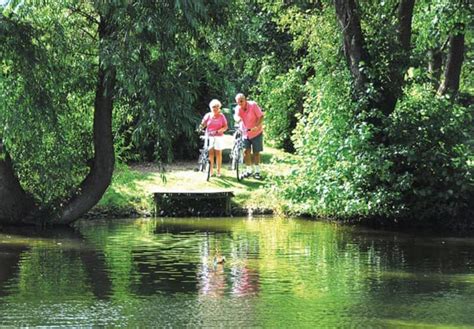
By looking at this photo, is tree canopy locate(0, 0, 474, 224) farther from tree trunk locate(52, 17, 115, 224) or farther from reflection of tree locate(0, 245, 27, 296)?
reflection of tree locate(0, 245, 27, 296)

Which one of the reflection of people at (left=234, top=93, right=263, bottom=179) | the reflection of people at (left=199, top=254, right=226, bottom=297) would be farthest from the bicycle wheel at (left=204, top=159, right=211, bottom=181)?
the reflection of people at (left=199, top=254, right=226, bottom=297)

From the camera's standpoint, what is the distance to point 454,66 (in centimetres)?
2172

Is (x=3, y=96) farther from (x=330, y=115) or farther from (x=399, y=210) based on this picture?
(x=399, y=210)

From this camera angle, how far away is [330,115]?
57.5ft

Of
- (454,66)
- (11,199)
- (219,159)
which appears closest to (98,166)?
(11,199)

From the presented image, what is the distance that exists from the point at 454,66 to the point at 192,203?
22.8 ft

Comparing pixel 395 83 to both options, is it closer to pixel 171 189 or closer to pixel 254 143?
pixel 254 143

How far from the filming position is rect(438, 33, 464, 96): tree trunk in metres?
21.5

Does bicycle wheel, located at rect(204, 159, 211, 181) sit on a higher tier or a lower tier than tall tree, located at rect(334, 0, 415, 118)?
lower

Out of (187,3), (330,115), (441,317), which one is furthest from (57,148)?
(441,317)

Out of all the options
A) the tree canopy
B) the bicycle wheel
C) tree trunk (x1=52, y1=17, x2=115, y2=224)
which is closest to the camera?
the tree canopy

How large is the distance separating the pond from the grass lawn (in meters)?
1.46

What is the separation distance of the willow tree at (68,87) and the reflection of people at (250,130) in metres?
4.75

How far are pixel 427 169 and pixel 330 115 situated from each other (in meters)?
2.01
